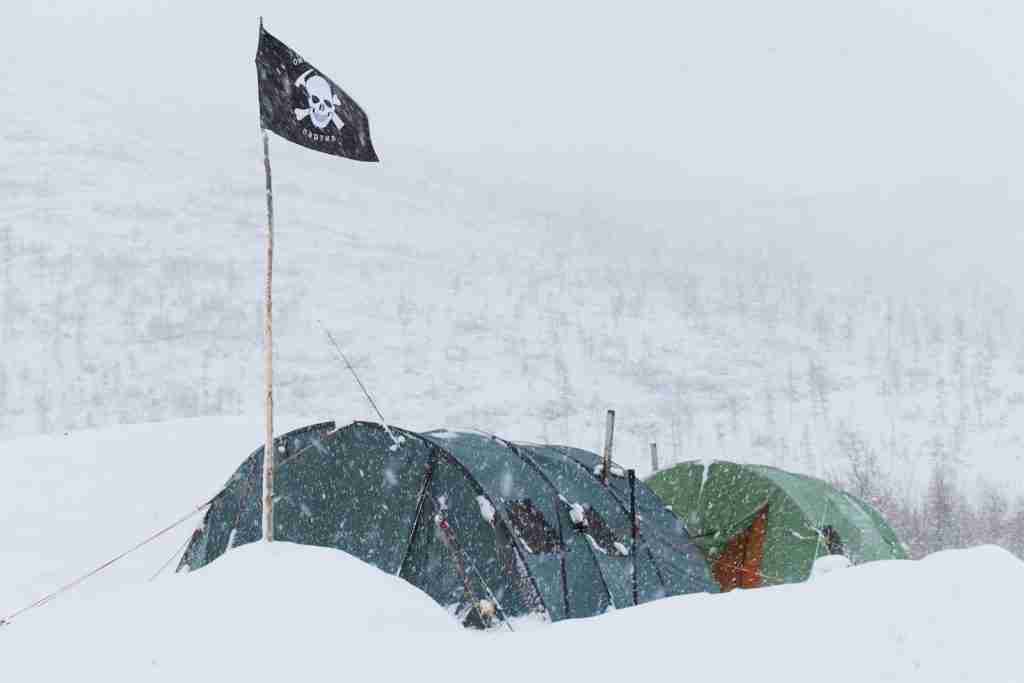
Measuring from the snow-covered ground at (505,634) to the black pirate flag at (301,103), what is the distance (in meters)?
3.21

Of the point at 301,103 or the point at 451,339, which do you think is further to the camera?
the point at 451,339

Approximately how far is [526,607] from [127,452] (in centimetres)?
959

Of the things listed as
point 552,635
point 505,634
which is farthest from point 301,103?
point 552,635

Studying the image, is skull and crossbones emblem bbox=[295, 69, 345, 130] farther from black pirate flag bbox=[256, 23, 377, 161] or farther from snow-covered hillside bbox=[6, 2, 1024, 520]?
snow-covered hillside bbox=[6, 2, 1024, 520]

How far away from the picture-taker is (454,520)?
31.2 ft

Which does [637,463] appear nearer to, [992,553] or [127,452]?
[127,452]

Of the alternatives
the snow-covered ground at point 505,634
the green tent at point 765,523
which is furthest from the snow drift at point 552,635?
the green tent at point 765,523

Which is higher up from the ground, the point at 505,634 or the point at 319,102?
the point at 319,102

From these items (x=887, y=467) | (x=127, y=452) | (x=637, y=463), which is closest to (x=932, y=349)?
(x=887, y=467)

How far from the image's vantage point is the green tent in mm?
14078

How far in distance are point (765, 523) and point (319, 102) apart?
9.24 m

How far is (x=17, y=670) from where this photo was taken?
6172 millimetres

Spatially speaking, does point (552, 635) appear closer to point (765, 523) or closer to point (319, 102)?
point (319, 102)

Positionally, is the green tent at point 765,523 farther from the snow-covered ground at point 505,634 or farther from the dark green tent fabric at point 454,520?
the snow-covered ground at point 505,634
